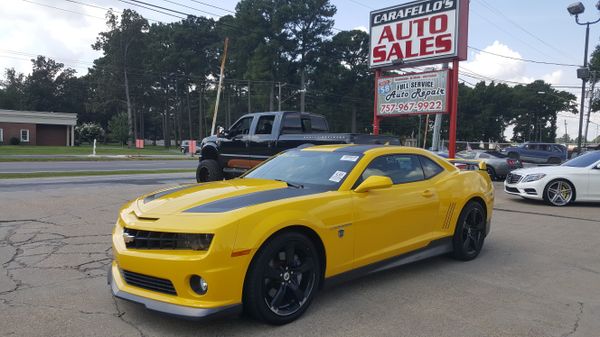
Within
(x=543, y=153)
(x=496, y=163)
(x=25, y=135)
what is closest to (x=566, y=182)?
(x=496, y=163)

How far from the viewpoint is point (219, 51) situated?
2872 inches

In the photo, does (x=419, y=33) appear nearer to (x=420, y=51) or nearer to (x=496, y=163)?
(x=420, y=51)

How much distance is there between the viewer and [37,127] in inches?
2197

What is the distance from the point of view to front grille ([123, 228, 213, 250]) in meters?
3.40

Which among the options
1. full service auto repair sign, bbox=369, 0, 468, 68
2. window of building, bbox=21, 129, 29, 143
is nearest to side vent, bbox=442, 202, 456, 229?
full service auto repair sign, bbox=369, 0, 468, 68

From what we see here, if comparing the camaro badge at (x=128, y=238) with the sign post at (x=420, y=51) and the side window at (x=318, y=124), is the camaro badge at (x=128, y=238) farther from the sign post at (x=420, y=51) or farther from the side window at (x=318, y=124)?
the sign post at (x=420, y=51)

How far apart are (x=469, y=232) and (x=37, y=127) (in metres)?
60.5

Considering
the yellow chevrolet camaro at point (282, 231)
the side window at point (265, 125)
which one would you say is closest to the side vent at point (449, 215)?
the yellow chevrolet camaro at point (282, 231)

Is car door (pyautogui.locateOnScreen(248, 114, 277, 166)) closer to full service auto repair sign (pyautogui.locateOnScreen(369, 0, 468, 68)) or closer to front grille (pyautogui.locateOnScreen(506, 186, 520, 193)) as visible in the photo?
full service auto repair sign (pyautogui.locateOnScreen(369, 0, 468, 68))

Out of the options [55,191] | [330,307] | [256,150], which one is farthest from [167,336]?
[55,191]

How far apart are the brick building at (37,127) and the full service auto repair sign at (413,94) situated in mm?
50609

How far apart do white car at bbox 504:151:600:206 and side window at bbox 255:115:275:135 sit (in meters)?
6.50

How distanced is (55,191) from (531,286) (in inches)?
420

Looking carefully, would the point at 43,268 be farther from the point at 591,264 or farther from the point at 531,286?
the point at 591,264
